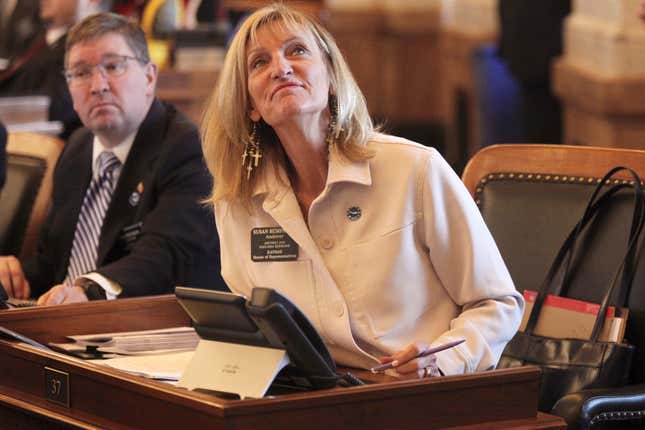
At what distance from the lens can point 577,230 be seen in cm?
289

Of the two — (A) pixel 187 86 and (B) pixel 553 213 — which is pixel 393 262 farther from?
(A) pixel 187 86

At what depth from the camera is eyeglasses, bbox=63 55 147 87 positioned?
3.75 meters

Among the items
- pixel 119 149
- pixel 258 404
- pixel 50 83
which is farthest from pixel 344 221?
pixel 50 83

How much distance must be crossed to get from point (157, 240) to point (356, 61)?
35.2 ft

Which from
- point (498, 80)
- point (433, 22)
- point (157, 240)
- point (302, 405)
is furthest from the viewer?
point (433, 22)

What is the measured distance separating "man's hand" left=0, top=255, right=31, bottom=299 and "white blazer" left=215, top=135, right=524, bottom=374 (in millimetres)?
1249

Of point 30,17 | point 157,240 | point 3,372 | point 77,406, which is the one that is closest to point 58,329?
point 3,372

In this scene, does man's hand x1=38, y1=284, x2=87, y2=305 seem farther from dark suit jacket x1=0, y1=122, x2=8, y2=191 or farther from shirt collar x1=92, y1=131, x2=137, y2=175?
dark suit jacket x1=0, y1=122, x2=8, y2=191

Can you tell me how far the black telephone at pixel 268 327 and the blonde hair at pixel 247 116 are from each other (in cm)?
59

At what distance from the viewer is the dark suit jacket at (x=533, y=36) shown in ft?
23.5

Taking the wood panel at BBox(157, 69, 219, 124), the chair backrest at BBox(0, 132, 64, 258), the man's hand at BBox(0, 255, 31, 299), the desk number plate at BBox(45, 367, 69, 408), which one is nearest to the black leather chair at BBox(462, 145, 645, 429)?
the desk number plate at BBox(45, 367, 69, 408)

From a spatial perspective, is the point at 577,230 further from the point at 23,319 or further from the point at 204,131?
the point at 23,319

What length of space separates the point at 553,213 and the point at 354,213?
1.96 feet

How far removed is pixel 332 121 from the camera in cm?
274
